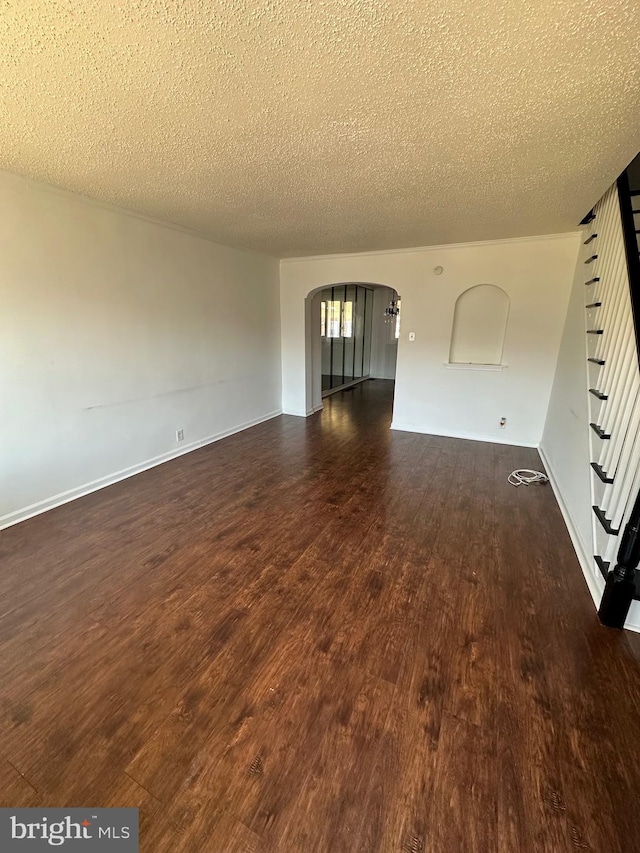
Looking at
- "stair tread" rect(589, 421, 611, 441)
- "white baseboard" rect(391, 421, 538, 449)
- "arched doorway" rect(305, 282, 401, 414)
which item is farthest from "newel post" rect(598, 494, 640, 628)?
"arched doorway" rect(305, 282, 401, 414)

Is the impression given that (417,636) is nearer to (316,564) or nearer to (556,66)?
(316,564)

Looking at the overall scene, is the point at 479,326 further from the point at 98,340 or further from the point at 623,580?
the point at 98,340

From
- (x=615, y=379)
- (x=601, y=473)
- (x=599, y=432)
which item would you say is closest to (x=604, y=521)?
(x=601, y=473)

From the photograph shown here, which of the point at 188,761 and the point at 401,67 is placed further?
the point at 401,67

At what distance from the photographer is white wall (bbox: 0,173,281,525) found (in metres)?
2.66

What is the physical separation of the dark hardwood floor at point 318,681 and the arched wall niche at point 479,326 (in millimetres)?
2551

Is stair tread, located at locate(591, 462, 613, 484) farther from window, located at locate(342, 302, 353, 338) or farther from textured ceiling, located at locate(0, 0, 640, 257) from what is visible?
window, located at locate(342, 302, 353, 338)

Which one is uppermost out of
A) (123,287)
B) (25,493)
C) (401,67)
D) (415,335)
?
(401,67)

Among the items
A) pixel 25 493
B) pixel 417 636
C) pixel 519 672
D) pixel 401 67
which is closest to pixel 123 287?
pixel 25 493

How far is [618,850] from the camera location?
1085mm

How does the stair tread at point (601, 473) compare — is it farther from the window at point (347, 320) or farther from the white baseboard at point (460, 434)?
the window at point (347, 320)

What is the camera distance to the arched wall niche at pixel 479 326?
Result: 4715 mm

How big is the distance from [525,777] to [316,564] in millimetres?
1394

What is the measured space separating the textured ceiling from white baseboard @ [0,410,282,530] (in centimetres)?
246
